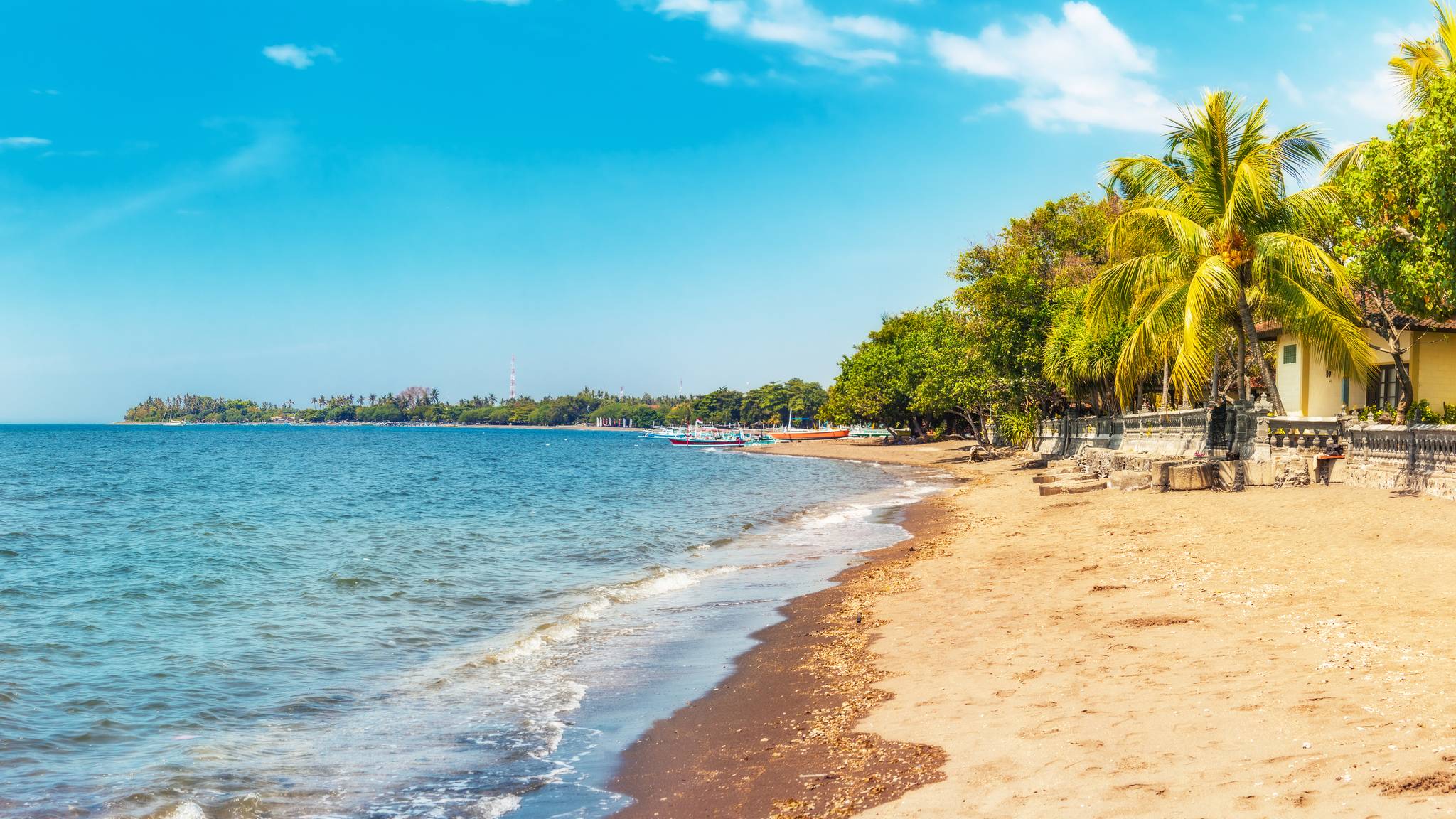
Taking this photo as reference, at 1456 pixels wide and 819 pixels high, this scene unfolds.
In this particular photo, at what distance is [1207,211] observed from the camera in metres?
22.2

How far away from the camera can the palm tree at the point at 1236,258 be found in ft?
66.8

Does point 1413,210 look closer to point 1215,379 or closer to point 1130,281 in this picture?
point 1130,281

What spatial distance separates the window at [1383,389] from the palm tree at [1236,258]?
12.4ft

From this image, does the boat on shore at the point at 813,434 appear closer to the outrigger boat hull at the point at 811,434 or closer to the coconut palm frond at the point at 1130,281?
the outrigger boat hull at the point at 811,434

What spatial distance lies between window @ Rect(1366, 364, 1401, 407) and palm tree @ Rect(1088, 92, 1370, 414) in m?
3.78

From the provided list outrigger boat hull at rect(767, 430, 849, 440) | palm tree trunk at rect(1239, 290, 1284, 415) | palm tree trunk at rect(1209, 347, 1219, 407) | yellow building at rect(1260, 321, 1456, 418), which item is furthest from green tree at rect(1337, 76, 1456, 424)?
outrigger boat hull at rect(767, 430, 849, 440)

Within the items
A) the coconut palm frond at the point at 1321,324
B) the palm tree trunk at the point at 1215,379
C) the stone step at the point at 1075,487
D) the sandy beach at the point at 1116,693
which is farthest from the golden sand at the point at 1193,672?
the palm tree trunk at the point at 1215,379

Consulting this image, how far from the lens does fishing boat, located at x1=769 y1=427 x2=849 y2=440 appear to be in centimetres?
12246

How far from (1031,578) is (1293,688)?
595cm

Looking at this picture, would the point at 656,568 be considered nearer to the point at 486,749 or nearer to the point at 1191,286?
the point at 486,749

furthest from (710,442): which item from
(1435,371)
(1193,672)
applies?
(1193,672)

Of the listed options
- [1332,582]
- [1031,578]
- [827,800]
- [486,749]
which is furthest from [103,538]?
[1332,582]

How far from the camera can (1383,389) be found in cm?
2458

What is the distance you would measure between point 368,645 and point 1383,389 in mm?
25437
